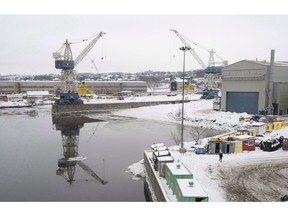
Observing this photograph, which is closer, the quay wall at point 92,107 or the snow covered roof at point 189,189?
the snow covered roof at point 189,189

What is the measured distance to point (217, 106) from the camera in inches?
1061

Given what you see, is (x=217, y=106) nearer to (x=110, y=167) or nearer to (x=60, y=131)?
(x=60, y=131)

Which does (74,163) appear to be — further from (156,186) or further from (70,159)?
(156,186)

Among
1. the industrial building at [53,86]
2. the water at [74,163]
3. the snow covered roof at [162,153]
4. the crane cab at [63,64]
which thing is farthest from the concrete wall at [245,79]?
the industrial building at [53,86]

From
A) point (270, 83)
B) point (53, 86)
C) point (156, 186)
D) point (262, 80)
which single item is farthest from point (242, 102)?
point (53, 86)

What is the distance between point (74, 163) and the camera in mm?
11859

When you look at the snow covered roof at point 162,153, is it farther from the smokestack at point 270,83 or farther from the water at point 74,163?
the smokestack at point 270,83

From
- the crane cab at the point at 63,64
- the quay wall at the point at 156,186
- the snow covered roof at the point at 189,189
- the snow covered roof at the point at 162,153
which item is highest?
the crane cab at the point at 63,64

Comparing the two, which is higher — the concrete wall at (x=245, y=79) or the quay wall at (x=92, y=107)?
the concrete wall at (x=245, y=79)

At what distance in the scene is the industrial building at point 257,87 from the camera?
71.5ft

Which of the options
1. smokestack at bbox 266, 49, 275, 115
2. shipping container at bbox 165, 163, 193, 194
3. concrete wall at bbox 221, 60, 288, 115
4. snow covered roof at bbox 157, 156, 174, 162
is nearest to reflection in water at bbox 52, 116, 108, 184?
snow covered roof at bbox 157, 156, 174, 162

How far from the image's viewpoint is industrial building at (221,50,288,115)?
21.8 metres

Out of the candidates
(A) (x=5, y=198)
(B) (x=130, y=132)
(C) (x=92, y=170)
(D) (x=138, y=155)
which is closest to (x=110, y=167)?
(C) (x=92, y=170)

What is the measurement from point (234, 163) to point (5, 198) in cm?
762
